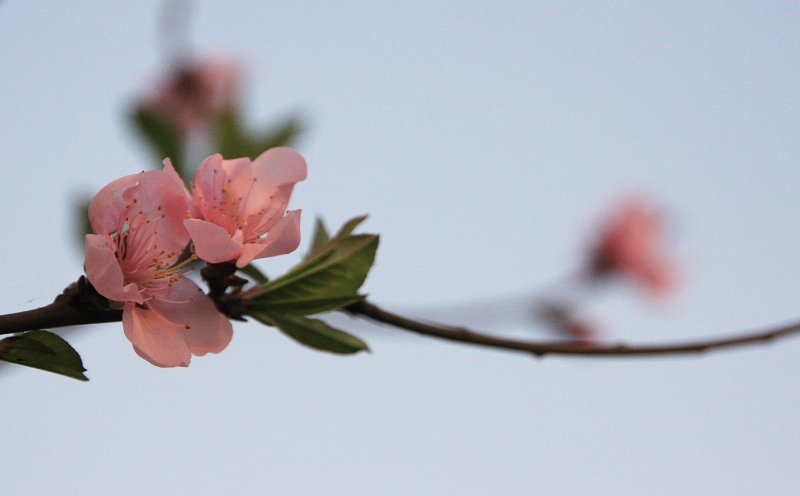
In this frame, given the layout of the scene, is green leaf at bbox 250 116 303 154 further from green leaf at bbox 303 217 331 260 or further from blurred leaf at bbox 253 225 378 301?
blurred leaf at bbox 253 225 378 301

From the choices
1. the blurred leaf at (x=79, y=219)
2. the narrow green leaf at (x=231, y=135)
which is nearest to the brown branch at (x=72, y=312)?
the blurred leaf at (x=79, y=219)

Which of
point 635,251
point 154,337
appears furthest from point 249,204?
point 635,251

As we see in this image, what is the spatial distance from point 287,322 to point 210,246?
0.11m

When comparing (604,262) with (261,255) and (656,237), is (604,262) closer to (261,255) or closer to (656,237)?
(656,237)

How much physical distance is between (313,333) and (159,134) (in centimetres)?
63

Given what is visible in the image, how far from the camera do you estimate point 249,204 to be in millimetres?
648

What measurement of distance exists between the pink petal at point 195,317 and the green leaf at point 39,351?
8 cm

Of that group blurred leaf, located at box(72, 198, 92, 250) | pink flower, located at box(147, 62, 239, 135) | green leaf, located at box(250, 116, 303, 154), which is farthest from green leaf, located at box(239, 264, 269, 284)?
pink flower, located at box(147, 62, 239, 135)

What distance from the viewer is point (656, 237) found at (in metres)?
2.48

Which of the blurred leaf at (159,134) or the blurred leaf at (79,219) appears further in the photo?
the blurred leaf at (159,134)

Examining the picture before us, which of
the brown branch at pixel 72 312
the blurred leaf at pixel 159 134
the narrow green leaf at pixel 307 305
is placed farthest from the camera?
the blurred leaf at pixel 159 134

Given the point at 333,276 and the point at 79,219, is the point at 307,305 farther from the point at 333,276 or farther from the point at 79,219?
the point at 79,219

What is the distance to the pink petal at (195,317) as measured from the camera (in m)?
0.57

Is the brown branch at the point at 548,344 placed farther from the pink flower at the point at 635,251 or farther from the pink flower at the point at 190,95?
the pink flower at the point at 635,251
